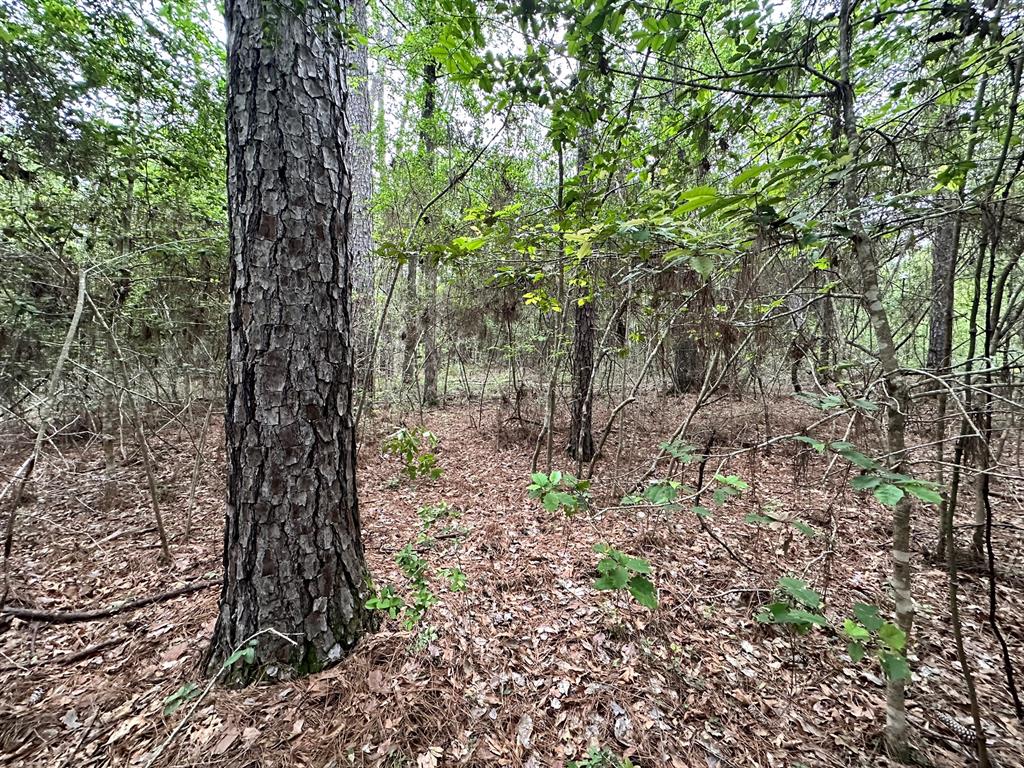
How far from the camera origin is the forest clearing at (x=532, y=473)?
160 cm

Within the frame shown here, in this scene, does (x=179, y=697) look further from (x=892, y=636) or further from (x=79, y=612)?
(x=892, y=636)

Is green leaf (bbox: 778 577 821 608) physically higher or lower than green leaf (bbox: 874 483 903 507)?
lower

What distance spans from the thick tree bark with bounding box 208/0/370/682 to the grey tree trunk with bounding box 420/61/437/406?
153cm

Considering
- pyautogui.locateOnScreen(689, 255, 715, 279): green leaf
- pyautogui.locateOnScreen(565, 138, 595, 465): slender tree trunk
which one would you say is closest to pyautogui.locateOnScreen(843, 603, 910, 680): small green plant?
pyautogui.locateOnScreen(689, 255, 715, 279): green leaf

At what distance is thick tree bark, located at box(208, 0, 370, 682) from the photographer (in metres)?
1.75

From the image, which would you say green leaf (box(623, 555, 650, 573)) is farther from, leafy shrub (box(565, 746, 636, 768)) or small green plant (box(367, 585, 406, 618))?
small green plant (box(367, 585, 406, 618))

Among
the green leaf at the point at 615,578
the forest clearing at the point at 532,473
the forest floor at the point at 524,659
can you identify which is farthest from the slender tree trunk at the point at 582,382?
the green leaf at the point at 615,578

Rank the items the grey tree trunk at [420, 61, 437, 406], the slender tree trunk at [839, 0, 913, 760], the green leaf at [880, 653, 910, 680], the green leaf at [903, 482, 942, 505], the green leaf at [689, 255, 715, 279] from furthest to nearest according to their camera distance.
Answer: the grey tree trunk at [420, 61, 437, 406] < the slender tree trunk at [839, 0, 913, 760] < the green leaf at [880, 653, 910, 680] < the green leaf at [689, 255, 715, 279] < the green leaf at [903, 482, 942, 505]

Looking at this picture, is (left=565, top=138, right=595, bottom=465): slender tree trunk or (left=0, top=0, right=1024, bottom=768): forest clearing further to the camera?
(left=565, top=138, right=595, bottom=465): slender tree trunk

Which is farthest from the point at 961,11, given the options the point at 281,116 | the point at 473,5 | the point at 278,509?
the point at 278,509

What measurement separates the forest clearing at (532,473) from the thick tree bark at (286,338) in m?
0.01

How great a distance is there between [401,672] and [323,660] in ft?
1.27

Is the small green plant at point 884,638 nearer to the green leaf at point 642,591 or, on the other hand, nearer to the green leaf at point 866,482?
the green leaf at point 866,482

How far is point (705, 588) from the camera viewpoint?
284cm
